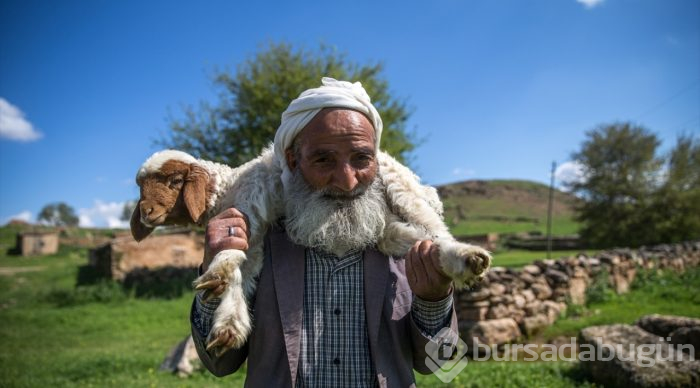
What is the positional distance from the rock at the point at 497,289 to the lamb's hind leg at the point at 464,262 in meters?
7.15

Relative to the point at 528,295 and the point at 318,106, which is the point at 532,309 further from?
the point at 318,106

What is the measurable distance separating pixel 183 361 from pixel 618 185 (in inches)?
1114

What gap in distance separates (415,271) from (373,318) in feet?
0.86

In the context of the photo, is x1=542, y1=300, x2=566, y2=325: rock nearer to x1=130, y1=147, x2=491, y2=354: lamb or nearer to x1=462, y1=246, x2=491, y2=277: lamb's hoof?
x1=130, y1=147, x2=491, y2=354: lamb

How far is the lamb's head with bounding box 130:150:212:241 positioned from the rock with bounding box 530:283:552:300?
8.68m

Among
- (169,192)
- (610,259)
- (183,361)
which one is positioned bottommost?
(183,361)

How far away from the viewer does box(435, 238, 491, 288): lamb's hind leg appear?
143 cm

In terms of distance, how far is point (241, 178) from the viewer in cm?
197

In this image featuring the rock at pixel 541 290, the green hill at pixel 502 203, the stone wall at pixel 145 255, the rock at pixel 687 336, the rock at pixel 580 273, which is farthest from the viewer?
the green hill at pixel 502 203

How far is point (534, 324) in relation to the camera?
8266 mm

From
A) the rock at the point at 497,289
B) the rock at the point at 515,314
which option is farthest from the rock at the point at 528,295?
the rock at the point at 497,289

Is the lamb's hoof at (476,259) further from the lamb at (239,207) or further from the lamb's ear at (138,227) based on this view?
the lamb's ear at (138,227)

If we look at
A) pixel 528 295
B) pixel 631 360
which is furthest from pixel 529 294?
pixel 631 360

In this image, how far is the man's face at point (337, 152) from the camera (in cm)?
175
